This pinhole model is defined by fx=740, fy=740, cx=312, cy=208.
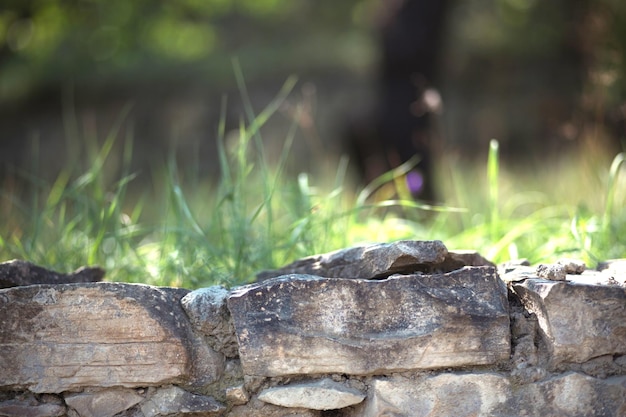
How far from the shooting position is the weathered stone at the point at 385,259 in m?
1.94

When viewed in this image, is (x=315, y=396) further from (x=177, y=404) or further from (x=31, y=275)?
(x=31, y=275)

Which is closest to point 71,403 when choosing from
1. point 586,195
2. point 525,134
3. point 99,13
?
point 586,195

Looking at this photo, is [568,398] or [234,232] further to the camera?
[234,232]

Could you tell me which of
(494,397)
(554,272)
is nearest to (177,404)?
(494,397)

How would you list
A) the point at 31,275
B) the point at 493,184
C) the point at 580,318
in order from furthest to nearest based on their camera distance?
the point at 493,184 → the point at 31,275 → the point at 580,318

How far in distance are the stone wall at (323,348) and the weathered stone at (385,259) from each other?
0.12 metres

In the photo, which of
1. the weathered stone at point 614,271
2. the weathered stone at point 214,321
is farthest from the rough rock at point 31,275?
the weathered stone at point 614,271

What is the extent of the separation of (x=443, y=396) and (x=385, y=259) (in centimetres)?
38

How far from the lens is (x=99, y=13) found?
7566 mm

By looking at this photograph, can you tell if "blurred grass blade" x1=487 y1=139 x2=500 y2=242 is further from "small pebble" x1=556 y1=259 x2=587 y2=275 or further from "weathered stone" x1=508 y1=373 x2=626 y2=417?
"weathered stone" x1=508 y1=373 x2=626 y2=417

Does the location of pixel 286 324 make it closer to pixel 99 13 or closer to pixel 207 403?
pixel 207 403

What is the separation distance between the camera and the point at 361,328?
5.92 ft

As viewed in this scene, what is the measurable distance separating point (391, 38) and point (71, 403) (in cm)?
479

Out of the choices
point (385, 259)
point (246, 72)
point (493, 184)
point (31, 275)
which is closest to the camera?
point (385, 259)
